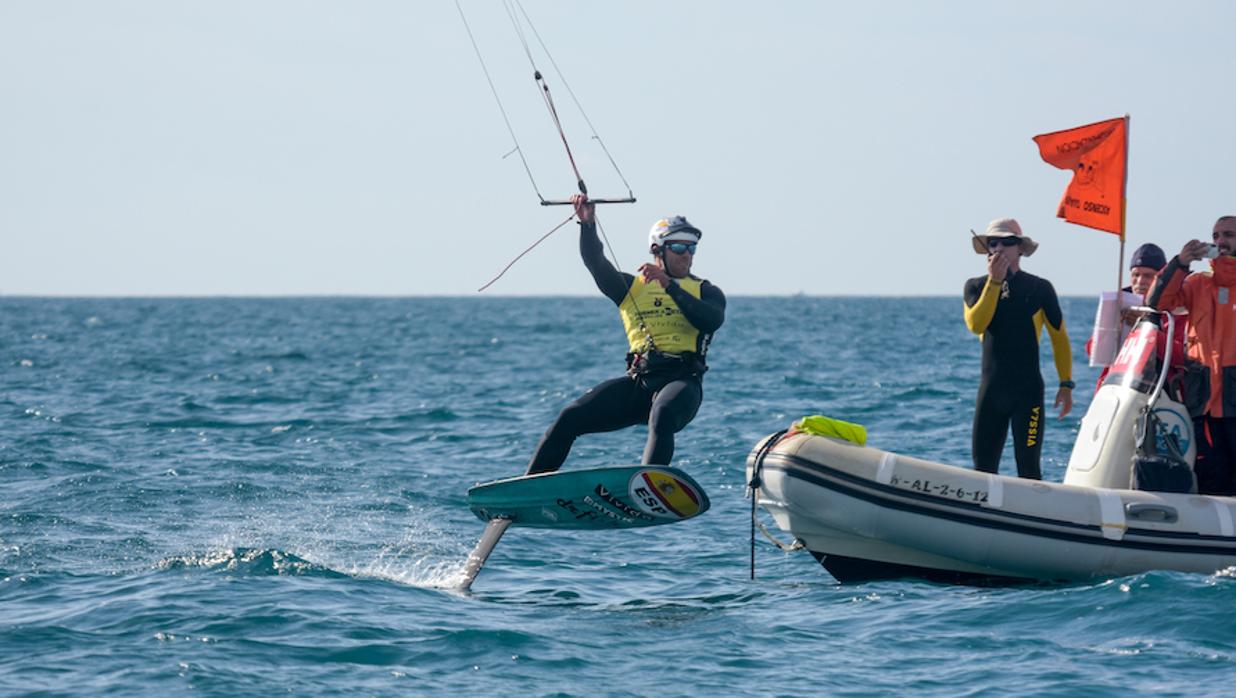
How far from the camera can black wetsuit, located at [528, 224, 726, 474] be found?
9078 millimetres

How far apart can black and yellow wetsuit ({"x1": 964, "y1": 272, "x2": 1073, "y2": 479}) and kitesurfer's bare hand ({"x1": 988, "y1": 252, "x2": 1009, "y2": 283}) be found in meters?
0.16

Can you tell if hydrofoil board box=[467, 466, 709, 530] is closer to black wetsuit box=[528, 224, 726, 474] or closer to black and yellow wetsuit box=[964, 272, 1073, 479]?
black wetsuit box=[528, 224, 726, 474]

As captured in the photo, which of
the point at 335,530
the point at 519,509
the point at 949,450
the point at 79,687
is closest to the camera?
the point at 79,687

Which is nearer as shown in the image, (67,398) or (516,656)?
(516,656)

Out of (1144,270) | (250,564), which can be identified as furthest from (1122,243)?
(250,564)

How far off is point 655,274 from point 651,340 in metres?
0.57

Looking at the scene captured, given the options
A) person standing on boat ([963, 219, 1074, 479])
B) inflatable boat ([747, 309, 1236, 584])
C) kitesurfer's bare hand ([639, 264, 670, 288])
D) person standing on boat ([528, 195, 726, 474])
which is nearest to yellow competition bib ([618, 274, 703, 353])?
person standing on boat ([528, 195, 726, 474])

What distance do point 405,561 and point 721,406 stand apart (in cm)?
1342

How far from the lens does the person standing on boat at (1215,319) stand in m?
8.92

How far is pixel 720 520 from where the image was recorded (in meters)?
12.1

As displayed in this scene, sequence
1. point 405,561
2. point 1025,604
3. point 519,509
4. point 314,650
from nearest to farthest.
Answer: point 314,650 < point 1025,604 < point 519,509 < point 405,561

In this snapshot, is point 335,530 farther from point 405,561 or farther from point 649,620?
point 649,620

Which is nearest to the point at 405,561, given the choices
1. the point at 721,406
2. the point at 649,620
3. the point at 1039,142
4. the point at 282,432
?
the point at 649,620

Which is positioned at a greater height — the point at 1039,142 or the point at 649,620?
the point at 1039,142
